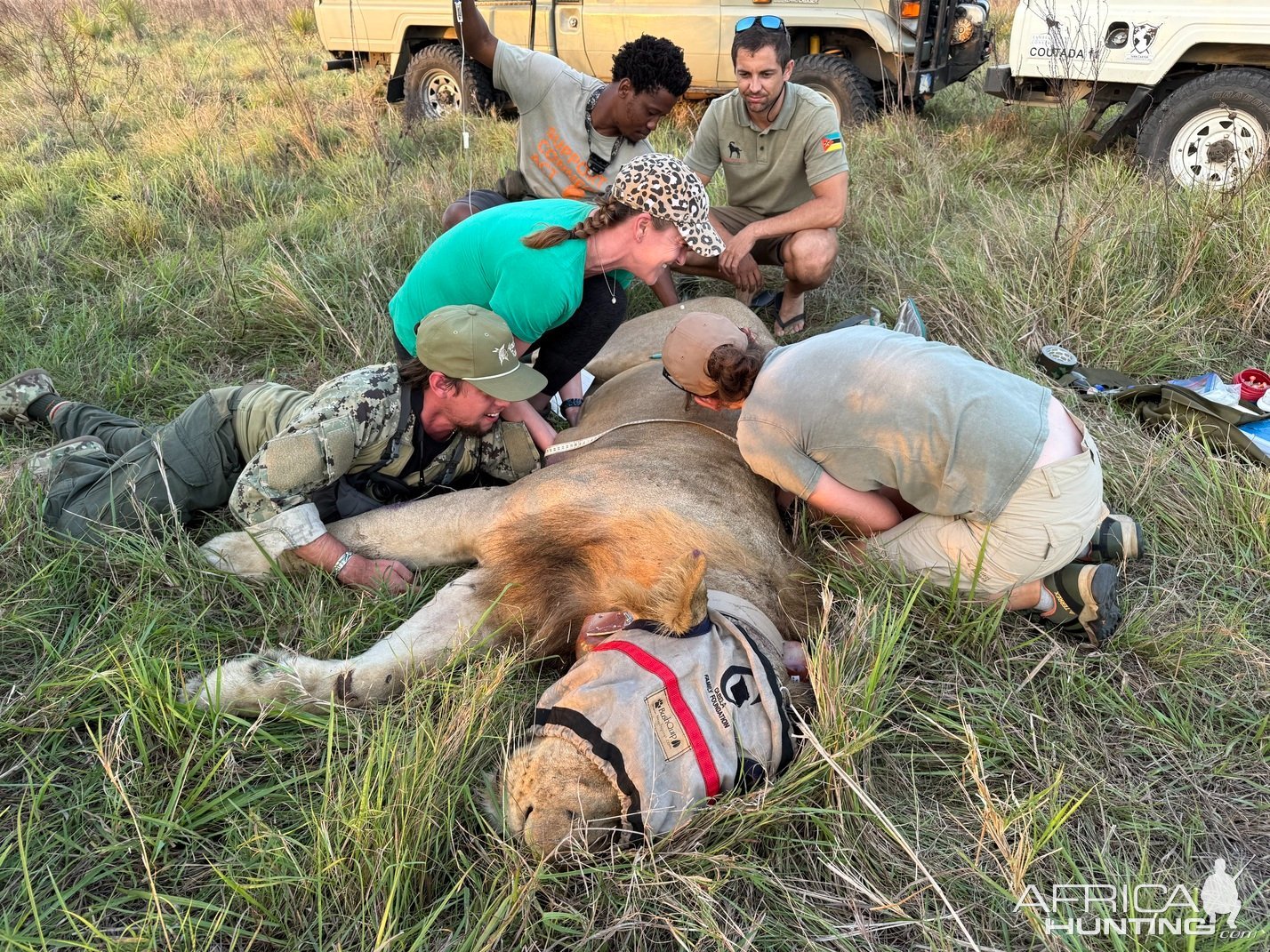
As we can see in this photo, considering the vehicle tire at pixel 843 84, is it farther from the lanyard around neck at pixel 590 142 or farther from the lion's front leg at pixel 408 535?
the lion's front leg at pixel 408 535

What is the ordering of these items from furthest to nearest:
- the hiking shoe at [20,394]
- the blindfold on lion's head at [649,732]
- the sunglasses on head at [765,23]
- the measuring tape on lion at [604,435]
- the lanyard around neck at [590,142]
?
the lanyard around neck at [590,142]
the sunglasses on head at [765,23]
the hiking shoe at [20,394]
the measuring tape on lion at [604,435]
the blindfold on lion's head at [649,732]

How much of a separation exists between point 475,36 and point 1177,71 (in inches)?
179

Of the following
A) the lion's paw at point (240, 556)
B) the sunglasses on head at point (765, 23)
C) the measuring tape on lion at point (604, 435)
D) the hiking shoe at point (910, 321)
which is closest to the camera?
the lion's paw at point (240, 556)

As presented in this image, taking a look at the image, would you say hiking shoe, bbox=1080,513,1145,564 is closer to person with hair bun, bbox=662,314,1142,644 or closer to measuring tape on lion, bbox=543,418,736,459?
person with hair bun, bbox=662,314,1142,644

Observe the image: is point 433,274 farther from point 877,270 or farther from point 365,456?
point 877,270

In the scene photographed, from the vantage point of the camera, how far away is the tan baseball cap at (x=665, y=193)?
2.87 m

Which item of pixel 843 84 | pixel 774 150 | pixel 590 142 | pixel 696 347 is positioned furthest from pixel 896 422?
pixel 843 84

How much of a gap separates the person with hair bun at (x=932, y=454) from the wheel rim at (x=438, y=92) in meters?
6.06

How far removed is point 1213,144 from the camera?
208 inches

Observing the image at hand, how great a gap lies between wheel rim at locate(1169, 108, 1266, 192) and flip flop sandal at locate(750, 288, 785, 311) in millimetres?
2523

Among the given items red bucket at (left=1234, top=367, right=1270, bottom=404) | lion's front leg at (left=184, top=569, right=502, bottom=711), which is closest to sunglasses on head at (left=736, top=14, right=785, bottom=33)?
red bucket at (left=1234, top=367, right=1270, bottom=404)

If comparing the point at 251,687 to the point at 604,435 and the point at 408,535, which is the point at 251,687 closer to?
the point at 408,535

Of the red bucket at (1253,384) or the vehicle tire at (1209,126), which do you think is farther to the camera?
the vehicle tire at (1209,126)

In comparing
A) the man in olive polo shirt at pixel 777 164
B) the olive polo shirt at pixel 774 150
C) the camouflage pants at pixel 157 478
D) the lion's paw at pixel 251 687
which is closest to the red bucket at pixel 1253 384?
the man in olive polo shirt at pixel 777 164
